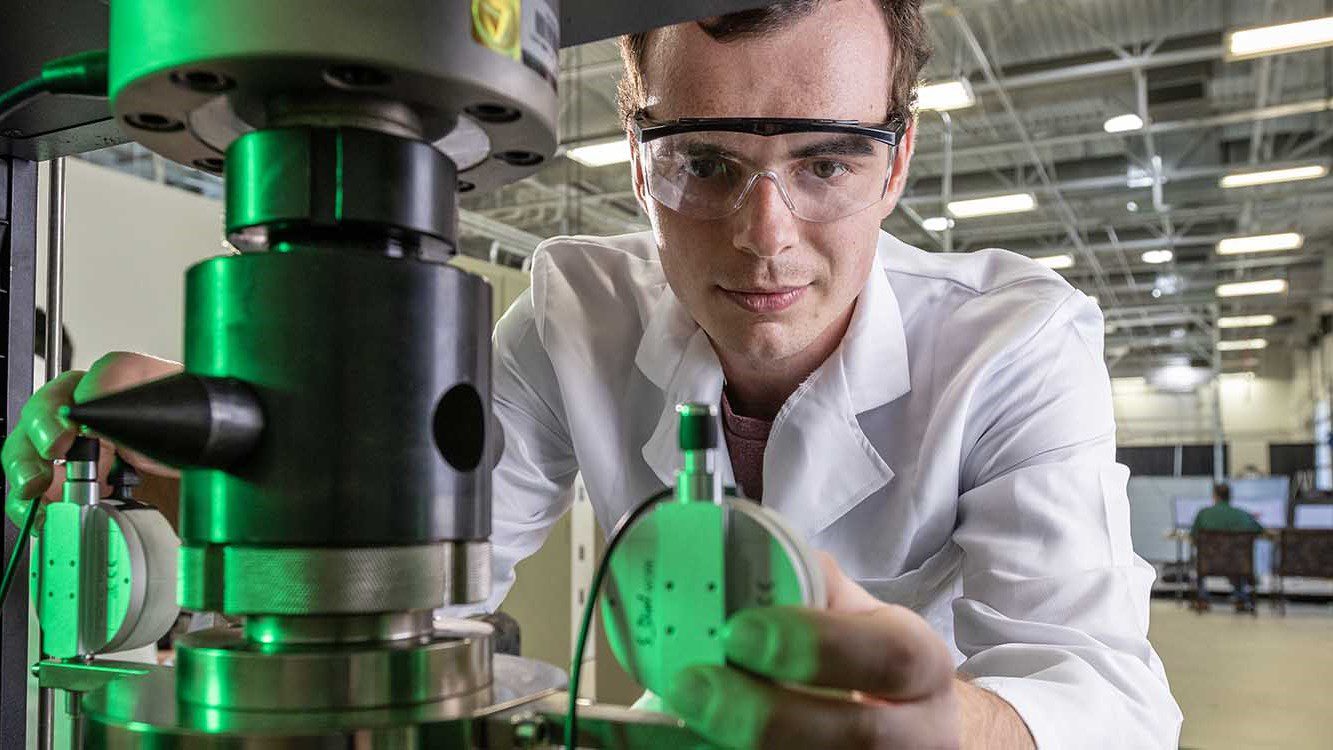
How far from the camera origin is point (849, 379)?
1057 millimetres

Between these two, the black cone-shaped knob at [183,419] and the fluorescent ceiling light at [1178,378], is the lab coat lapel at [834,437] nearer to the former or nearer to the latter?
the black cone-shaped knob at [183,419]

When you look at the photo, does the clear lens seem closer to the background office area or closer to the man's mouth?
the man's mouth

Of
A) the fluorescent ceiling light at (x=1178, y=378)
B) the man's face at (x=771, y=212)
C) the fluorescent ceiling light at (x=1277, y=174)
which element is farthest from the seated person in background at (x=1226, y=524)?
the man's face at (x=771, y=212)

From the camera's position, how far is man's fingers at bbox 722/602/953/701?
0.32 meters

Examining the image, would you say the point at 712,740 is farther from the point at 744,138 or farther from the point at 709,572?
the point at 744,138

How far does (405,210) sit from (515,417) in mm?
938

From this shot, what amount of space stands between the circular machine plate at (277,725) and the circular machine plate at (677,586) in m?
0.05

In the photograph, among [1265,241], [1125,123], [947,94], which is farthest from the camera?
[1265,241]

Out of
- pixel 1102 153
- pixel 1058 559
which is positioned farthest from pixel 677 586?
pixel 1102 153

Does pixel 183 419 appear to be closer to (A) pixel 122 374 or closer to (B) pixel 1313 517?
(A) pixel 122 374

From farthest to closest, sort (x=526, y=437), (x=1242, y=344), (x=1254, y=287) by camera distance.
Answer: (x=1242, y=344) → (x=1254, y=287) → (x=526, y=437)

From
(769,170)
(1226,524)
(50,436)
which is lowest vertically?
(1226,524)

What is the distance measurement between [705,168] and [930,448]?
0.35 meters

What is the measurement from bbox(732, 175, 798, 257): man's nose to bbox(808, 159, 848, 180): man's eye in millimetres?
38
